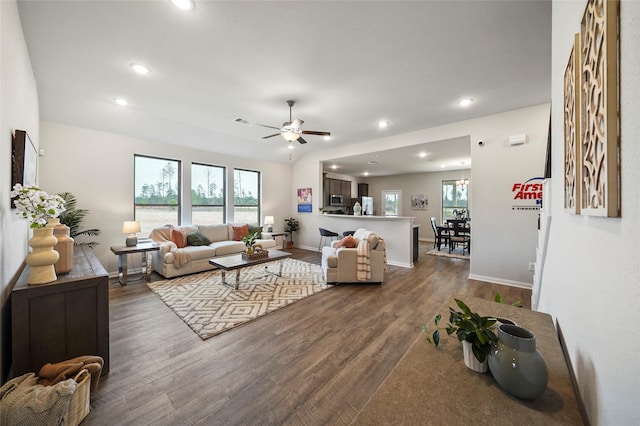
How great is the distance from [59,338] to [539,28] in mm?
4582

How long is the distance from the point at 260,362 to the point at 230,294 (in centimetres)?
168

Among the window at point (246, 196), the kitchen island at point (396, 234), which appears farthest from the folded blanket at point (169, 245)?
→ the kitchen island at point (396, 234)

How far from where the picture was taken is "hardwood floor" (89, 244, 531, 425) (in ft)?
5.24

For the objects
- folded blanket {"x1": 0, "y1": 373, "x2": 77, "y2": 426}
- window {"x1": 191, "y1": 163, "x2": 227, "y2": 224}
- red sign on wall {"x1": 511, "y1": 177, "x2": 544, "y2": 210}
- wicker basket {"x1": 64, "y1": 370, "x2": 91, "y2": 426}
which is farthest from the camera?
window {"x1": 191, "y1": 163, "x2": 227, "y2": 224}

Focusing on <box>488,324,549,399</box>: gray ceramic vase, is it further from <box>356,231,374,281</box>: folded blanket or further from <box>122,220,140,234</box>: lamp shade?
<box>122,220,140,234</box>: lamp shade

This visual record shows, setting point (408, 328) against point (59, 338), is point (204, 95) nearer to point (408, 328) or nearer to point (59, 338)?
point (59, 338)

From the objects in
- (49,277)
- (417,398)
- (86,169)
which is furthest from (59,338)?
(86,169)

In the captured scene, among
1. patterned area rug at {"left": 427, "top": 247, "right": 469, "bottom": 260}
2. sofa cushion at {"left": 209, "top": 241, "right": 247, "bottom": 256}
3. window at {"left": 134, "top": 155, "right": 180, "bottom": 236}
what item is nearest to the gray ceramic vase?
sofa cushion at {"left": 209, "top": 241, "right": 247, "bottom": 256}

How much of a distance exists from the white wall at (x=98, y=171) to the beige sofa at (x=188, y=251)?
0.71m

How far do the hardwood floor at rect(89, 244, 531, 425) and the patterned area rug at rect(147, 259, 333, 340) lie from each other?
143 mm

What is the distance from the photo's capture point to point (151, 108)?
3.95 meters

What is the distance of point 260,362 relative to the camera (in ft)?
6.80

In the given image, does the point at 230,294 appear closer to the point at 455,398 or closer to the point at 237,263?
the point at 237,263

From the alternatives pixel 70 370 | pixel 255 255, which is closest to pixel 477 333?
Answer: pixel 70 370
